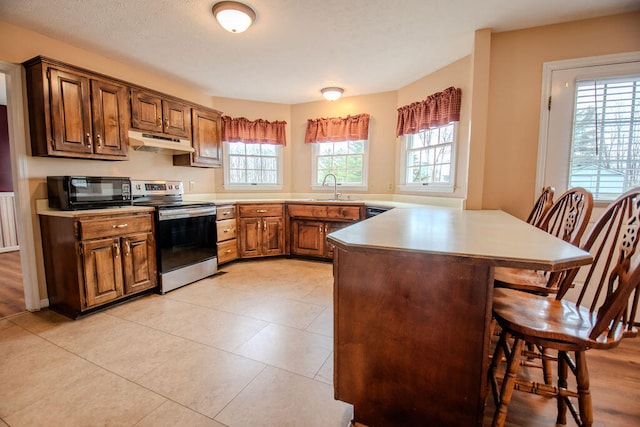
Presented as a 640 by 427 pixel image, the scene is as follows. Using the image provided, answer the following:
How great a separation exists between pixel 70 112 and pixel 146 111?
69 centimetres

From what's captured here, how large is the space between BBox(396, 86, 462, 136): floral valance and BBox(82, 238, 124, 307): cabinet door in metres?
3.45

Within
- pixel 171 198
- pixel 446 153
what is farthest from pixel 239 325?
pixel 446 153

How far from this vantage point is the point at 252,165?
4.54 m

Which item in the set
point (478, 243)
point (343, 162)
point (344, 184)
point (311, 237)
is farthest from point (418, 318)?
point (343, 162)

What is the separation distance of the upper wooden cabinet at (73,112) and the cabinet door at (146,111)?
0.34ft

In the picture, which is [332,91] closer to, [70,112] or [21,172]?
[70,112]

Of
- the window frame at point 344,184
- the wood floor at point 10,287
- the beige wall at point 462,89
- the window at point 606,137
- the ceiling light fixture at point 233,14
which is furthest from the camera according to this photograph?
the window frame at point 344,184

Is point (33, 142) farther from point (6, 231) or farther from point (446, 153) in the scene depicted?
point (446, 153)

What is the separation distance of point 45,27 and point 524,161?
4298mm

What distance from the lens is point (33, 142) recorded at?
2379 millimetres

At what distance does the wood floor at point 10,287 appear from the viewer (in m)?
2.50

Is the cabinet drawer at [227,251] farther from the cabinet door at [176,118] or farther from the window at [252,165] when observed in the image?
the cabinet door at [176,118]

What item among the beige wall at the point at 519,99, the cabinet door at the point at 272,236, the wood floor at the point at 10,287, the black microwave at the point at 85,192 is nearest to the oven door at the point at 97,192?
the black microwave at the point at 85,192

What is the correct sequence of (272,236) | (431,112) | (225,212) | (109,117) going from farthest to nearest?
(272,236) < (225,212) < (431,112) < (109,117)
